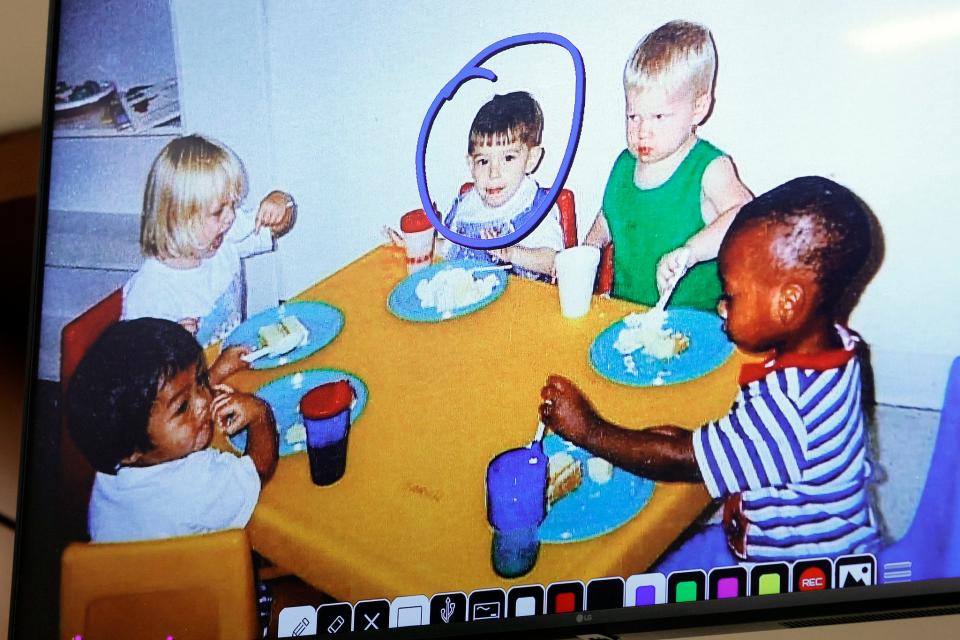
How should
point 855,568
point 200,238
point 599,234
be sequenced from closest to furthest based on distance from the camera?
point 855,568, point 599,234, point 200,238

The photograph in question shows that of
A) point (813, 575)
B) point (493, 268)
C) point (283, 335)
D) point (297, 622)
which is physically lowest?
point (297, 622)

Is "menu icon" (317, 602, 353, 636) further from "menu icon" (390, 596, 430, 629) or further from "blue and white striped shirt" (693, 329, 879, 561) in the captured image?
"blue and white striped shirt" (693, 329, 879, 561)

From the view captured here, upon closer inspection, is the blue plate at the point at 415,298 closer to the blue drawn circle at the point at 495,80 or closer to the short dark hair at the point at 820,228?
the blue drawn circle at the point at 495,80

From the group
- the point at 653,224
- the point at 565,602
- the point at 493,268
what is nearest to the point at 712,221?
the point at 653,224

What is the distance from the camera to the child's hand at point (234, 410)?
1.50m

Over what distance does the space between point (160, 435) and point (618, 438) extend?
0.60m

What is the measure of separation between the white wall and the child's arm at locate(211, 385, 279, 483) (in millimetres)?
169

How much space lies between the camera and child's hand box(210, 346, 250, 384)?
60.0 inches

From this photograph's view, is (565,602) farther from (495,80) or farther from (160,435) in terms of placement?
(495,80)

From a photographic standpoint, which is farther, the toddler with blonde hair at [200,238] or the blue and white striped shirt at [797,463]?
the toddler with blonde hair at [200,238]

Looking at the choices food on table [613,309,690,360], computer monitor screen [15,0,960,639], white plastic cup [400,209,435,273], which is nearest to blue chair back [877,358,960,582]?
computer monitor screen [15,0,960,639]

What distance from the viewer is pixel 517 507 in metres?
1.42

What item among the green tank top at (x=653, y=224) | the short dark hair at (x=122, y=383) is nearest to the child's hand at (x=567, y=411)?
the green tank top at (x=653, y=224)

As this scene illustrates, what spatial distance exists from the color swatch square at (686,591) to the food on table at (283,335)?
1.89 feet
